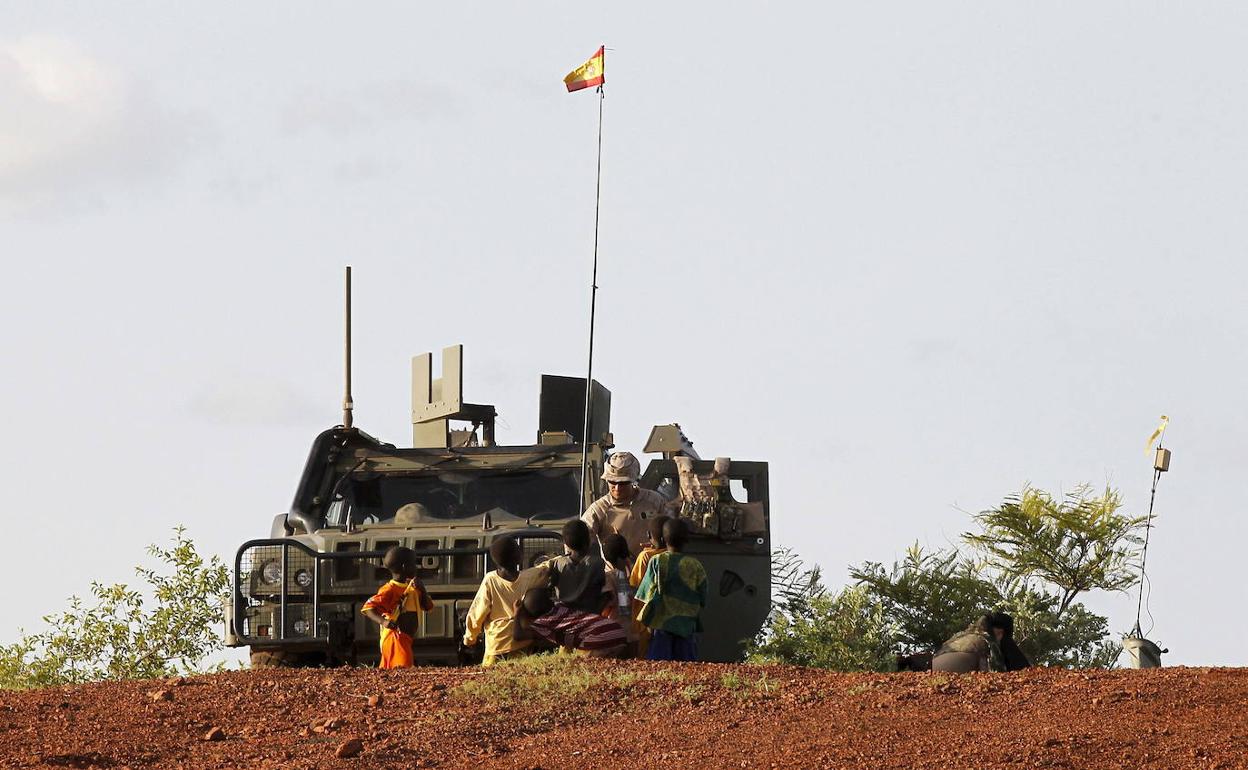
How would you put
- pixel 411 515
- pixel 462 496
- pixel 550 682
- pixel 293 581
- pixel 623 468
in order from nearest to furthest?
1. pixel 550 682
2. pixel 623 468
3. pixel 293 581
4. pixel 411 515
5. pixel 462 496

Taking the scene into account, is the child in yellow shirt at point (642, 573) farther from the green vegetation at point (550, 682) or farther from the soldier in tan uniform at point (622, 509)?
the green vegetation at point (550, 682)

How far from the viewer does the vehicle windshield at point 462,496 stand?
1360 centimetres

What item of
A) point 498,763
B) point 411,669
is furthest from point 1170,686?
point 411,669

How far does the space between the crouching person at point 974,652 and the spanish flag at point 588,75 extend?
6.33 m

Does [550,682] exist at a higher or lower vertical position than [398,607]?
lower

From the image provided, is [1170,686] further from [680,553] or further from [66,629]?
[66,629]

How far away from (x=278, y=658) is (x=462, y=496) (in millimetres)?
1747

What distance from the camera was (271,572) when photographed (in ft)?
42.0

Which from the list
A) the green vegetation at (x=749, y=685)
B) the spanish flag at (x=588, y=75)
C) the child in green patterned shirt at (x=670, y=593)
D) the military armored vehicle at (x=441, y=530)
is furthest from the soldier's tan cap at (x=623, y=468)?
the spanish flag at (x=588, y=75)

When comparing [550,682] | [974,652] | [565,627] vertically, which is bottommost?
[550,682]

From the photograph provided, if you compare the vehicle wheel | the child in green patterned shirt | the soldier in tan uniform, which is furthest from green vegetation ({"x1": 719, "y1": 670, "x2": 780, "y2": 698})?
the vehicle wheel

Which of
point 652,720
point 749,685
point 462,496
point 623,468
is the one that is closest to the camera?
point 652,720

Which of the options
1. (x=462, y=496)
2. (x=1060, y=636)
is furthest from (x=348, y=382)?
(x=1060, y=636)

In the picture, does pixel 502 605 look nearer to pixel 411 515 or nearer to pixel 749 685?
pixel 749 685
